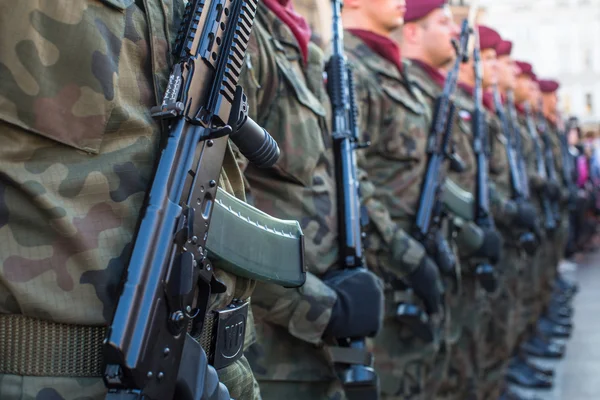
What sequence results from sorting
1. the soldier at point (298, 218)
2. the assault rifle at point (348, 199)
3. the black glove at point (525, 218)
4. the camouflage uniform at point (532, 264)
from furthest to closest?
the camouflage uniform at point (532, 264), the black glove at point (525, 218), the assault rifle at point (348, 199), the soldier at point (298, 218)

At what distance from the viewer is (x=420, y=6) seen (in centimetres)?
402

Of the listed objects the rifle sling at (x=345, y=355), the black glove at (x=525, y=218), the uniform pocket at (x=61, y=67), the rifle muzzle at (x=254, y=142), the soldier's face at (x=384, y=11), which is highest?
the soldier's face at (x=384, y=11)

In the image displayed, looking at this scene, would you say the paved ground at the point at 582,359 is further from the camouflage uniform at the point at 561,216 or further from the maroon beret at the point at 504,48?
the maroon beret at the point at 504,48

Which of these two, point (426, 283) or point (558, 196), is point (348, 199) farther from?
point (558, 196)

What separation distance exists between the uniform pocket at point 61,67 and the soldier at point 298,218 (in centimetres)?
68

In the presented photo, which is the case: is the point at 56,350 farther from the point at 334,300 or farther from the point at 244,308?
the point at 334,300

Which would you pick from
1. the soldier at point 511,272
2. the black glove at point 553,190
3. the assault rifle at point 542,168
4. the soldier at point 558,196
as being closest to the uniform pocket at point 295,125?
the soldier at point 511,272

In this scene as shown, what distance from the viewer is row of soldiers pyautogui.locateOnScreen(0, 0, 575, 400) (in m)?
1.06

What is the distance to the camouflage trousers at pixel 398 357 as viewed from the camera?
9.49 feet

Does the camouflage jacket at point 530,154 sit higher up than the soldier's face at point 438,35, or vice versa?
the soldier's face at point 438,35

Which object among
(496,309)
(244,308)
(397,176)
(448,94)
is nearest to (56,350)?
(244,308)

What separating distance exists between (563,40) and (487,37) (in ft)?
58.9

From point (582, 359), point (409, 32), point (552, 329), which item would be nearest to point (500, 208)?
point (409, 32)

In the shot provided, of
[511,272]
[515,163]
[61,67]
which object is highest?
[61,67]
